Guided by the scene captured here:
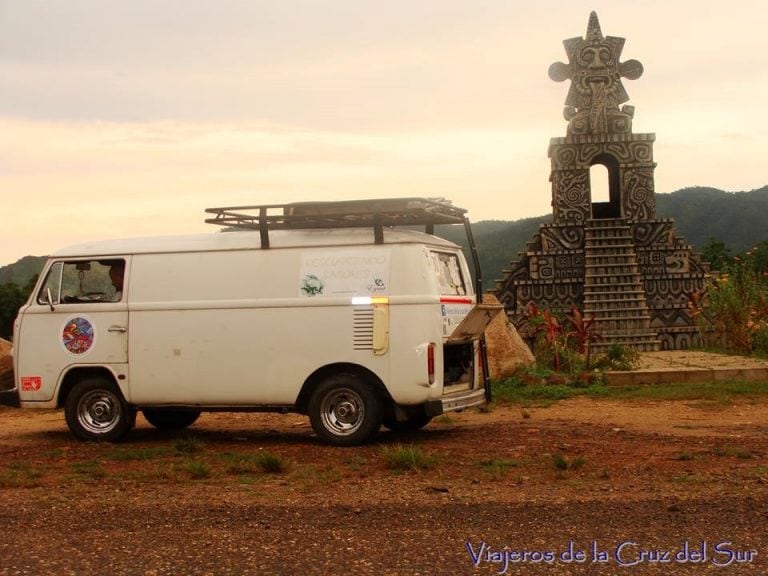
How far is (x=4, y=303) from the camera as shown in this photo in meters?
35.5

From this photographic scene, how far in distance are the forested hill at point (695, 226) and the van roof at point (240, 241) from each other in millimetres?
64916

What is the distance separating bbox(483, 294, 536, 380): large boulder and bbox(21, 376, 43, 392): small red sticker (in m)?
7.32

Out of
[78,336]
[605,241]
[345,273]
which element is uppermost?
[605,241]

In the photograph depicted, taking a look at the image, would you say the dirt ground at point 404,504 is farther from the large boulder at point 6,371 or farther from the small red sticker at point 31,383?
the large boulder at point 6,371

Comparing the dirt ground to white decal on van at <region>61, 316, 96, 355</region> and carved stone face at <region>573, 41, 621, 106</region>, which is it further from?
carved stone face at <region>573, 41, 621, 106</region>

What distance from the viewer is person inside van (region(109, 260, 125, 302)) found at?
11.5m

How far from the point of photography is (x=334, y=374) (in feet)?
35.8

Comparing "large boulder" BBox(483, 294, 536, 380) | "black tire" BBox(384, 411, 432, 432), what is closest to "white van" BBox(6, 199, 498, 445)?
"black tire" BBox(384, 411, 432, 432)

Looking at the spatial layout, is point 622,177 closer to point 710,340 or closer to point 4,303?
point 710,340

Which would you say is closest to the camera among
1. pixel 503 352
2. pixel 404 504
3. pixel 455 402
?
pixel 404 504

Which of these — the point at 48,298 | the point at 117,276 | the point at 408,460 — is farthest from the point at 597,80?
the point at 408,460

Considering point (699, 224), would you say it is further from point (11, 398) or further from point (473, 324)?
point (11, 398)

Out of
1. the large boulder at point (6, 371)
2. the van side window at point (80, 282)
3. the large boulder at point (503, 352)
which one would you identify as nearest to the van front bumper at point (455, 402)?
the van side window at point (80, 282)

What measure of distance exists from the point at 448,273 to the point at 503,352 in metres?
5.65
